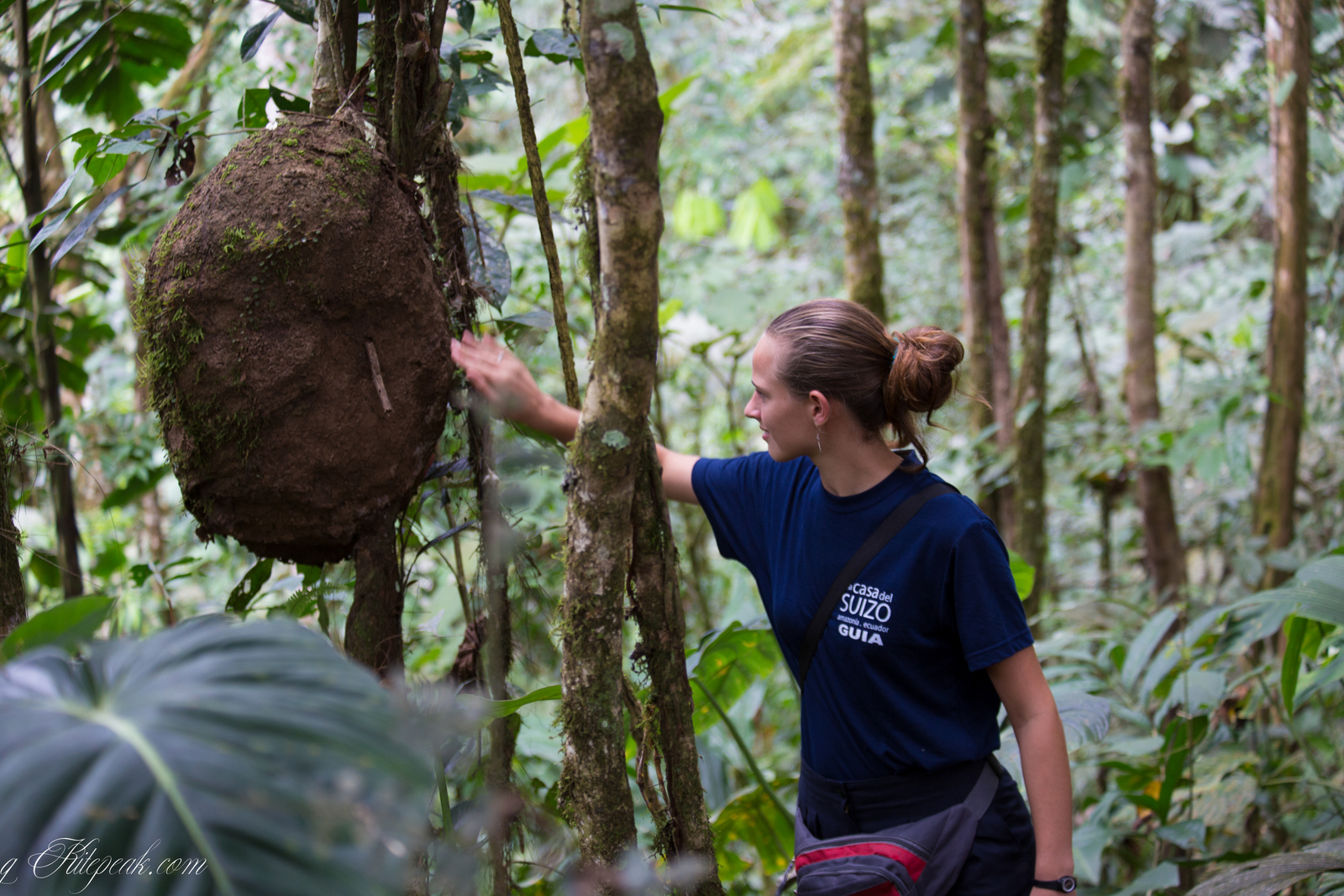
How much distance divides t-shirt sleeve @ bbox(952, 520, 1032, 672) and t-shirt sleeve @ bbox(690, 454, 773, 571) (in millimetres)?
459

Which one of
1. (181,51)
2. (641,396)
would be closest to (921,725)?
(641,396)

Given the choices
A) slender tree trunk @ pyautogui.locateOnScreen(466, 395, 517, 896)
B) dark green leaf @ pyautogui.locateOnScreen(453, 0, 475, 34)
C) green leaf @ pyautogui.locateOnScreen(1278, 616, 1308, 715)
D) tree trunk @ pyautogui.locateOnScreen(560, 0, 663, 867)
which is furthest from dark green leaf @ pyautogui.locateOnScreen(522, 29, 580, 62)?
green leaf @ pyautogui.locateOnScreen(1278, 616, 1308, 715)

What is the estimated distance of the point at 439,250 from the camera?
5.14 ft

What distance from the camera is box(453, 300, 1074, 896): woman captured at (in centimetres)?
150

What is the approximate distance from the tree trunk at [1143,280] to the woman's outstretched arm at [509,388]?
3557mm

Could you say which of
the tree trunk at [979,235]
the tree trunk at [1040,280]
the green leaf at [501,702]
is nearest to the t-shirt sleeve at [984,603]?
the green leaf at [501,702]

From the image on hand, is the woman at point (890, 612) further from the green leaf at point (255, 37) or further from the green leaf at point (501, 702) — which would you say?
the green leaf at point (255, 37)

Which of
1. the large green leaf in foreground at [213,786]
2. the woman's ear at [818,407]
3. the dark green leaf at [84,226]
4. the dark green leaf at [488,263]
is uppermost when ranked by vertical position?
the dark green leaf at [84,226]

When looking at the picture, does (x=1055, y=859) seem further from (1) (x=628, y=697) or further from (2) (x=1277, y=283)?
(2) (x=1277, y=283)

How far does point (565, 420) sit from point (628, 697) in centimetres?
50

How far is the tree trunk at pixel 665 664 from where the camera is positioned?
4.83 ft

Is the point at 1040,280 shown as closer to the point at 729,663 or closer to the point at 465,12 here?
the point at 729,663

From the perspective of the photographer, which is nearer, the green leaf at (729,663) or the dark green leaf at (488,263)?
the dark green leaf at (488,263)

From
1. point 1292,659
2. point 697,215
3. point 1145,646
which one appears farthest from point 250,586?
point 697,215
